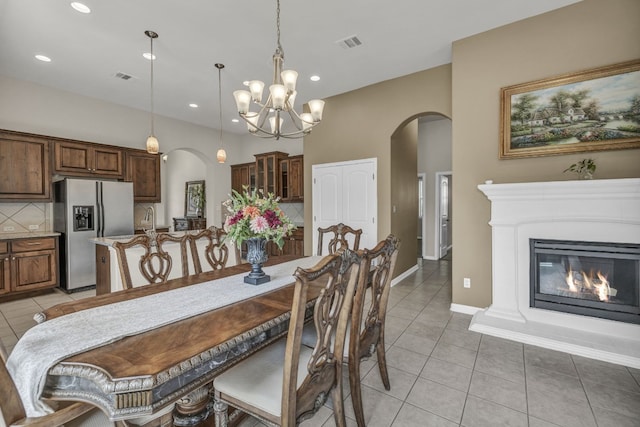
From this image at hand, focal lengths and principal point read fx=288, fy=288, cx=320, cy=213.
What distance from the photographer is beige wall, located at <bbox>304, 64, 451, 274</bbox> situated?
4055 mm

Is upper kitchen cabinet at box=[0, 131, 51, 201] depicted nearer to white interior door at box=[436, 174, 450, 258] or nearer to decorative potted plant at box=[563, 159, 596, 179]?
decorative potted plant at box=[563, 159, 596, 179]

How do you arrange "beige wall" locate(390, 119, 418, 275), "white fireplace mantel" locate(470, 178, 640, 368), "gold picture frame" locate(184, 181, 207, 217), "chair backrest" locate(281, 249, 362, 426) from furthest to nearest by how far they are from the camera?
"gold picture frame" locate(184, 181, 207, 217)
"beige wall" locate(390, 119, 418, 275)
"white fireplace mantel" locate(470, 178, 640, 368)
"chair backrest" locate(281, 249, 362, 426)

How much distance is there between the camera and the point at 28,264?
410 centimetres

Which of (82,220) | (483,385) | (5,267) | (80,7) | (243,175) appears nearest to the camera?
(483,385)

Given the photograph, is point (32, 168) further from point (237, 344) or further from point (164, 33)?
point (237, 344)

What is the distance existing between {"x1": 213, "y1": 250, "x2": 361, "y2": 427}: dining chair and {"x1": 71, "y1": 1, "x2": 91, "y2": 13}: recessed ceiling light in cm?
353

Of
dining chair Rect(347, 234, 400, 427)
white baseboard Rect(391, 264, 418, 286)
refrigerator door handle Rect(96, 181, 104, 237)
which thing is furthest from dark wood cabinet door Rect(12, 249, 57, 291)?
white baseboard Rect(391, 264, 418, 286)

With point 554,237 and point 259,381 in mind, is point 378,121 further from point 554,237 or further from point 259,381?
point 259,381

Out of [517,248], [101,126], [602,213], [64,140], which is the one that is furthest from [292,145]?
[602,213]

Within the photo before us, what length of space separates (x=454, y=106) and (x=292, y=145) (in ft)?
14.3

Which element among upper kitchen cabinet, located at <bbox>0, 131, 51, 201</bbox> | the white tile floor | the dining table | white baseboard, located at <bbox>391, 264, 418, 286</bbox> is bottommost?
the white tile floor

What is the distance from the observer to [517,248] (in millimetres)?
2998

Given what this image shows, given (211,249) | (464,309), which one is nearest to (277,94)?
(211,249)

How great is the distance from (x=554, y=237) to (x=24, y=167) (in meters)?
6.83
